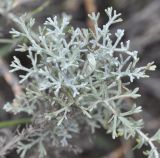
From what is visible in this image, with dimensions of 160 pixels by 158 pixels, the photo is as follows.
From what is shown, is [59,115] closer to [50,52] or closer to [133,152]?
[50,52]

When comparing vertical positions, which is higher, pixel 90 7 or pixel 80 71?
pixel 90 7

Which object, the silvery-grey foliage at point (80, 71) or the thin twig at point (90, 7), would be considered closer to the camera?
the silvery-grey foliage at point (80, 71)

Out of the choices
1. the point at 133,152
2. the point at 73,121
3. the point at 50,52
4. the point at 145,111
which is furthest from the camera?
the point at 145,111

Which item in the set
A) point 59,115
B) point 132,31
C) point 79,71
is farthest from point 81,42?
point 132,31

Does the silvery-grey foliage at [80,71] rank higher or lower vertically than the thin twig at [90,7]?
lower

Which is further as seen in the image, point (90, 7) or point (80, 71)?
point (90, 7)

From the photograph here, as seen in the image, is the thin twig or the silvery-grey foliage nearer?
the silvery-grey foliage

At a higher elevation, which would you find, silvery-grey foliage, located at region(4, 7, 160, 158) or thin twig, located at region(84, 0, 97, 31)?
thin twig, located at region(84, 0, 97, 31)

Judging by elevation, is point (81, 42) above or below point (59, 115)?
above

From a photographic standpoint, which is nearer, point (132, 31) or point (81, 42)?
point (81, 42)

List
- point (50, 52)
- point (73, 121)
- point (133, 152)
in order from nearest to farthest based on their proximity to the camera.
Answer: point (50, 52) → point (73, 121) → point (133, 152)

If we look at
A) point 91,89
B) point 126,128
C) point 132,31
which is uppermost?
point 132,31
